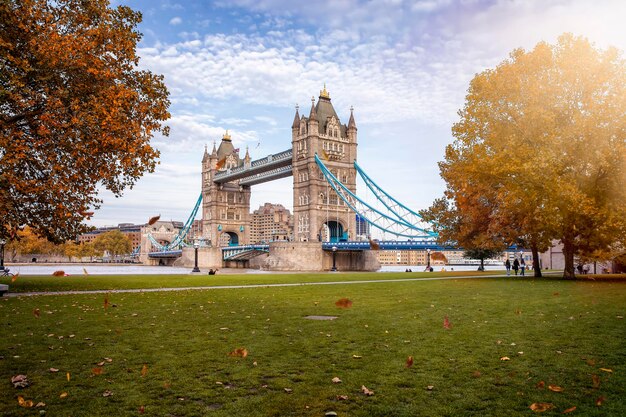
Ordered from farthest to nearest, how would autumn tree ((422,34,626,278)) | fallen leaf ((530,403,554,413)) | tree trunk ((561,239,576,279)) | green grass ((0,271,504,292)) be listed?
tree trunk ((561,239,576,279)) < autumn tree ((422,34,626,278)) < green grass ((0,271,504,292)) < fallen leaf ((530,403,554,413))

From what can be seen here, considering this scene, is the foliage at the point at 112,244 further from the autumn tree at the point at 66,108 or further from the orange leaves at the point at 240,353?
the orange leaves at the point at 240,353

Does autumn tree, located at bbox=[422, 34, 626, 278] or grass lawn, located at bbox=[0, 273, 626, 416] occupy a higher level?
autumn tree, located at bbox=[422, 34, 626, 278]

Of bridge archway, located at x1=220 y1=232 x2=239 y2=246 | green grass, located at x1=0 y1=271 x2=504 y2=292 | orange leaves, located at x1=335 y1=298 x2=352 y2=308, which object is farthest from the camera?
bridge archway, located at x1=220 y1=232 x2=239 y2=246

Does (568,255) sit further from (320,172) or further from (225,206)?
(225,206)

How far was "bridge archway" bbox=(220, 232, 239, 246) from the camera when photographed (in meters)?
114

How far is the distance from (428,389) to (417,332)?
3.38 meters

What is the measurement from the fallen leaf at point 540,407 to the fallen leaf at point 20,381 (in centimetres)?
486

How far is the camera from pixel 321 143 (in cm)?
8288

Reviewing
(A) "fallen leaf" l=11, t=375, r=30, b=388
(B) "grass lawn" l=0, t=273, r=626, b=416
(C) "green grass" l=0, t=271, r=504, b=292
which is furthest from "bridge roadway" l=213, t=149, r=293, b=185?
(A) "fallen leaf" l=11, t=375, r=30, b=388

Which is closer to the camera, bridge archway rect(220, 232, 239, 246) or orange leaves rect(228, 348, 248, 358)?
orange leaves rect(228, 348, 248, 358)

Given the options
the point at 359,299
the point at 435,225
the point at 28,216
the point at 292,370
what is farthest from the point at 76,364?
the point at 435,225

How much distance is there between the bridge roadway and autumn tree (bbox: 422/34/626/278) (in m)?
62.9

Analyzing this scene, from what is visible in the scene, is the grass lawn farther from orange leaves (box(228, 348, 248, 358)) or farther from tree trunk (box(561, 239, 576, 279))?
tree trunk (box(561, 239, 576, 279))

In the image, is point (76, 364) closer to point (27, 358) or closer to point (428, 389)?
point (27, 358)
